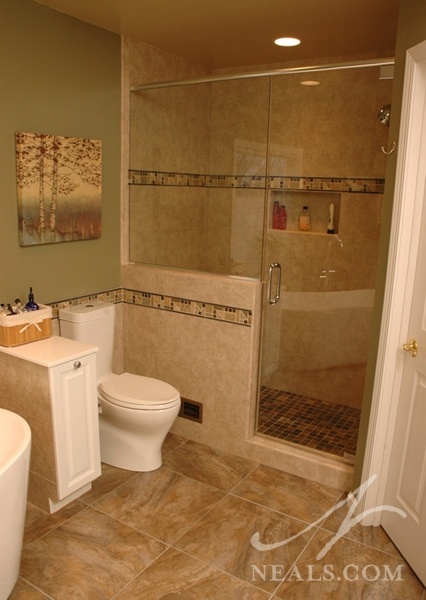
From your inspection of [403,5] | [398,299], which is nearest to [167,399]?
[398,299]

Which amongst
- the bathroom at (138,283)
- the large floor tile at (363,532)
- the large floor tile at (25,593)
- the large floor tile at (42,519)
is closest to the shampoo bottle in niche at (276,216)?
the bathroom at (138,283)

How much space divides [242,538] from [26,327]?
1461 millimetres

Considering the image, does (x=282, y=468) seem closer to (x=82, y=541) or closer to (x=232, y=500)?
(x=232, y=500)

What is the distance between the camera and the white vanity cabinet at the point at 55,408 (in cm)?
236

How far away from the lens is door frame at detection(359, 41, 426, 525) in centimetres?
209

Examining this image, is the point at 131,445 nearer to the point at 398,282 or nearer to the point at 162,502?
the point at 162,502

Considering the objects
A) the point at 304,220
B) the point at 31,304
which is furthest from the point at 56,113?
the point at 304,220

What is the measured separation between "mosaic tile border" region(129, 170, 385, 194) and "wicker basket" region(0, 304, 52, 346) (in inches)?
45.1

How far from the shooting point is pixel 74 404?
2.45m

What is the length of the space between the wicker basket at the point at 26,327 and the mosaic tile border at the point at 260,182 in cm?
114

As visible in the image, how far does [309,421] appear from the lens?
3396 mm

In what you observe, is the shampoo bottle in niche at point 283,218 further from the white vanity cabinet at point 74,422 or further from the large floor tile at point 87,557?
the large floor tile at point 87,557

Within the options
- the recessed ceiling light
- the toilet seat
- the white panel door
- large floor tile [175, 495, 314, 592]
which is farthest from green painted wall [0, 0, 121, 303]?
the white panel door

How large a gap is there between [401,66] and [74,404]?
212 centimetres
